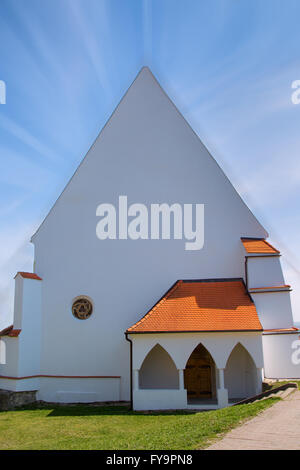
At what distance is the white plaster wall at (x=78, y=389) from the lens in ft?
53.4

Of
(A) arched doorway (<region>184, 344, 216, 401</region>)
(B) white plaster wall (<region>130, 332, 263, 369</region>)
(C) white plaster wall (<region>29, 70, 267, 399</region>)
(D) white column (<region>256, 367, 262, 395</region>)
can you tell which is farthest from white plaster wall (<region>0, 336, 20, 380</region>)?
(D) white column (<region>256, 367, 262, 395</region>)

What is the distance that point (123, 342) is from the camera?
16641 mm

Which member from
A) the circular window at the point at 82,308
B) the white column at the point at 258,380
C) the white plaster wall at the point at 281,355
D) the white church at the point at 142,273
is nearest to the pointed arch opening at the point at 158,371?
the white church at the point at 142,273

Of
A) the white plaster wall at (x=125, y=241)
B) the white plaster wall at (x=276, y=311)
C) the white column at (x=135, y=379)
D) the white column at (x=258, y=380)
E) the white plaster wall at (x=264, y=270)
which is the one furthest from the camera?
the white plaster wall at (x=125, y=241)

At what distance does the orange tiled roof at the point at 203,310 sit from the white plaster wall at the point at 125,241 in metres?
0.75

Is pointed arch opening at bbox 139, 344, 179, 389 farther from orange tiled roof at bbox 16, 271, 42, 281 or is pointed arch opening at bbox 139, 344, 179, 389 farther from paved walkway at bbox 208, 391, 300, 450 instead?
paved walkway at bbox 208, 391, 300, 450

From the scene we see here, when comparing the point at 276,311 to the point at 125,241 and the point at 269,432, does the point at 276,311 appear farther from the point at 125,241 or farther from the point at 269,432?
the point at 269,432

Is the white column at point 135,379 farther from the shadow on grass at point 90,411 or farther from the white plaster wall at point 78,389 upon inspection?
the white plaster wall at point 78,389

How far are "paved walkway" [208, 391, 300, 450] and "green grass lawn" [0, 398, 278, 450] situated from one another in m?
0.32

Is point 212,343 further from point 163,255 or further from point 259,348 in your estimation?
point 163,255

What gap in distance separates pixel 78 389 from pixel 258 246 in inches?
367

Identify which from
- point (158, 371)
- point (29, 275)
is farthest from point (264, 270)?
point (29, 275)

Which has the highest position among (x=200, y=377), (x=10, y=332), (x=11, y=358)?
(x=10, y=332)

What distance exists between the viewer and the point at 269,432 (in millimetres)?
8086
